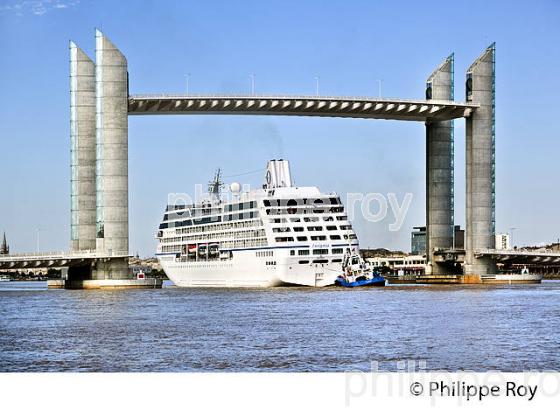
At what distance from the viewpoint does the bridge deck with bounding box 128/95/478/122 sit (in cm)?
6612

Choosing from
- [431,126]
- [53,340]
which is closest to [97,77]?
[431,126]

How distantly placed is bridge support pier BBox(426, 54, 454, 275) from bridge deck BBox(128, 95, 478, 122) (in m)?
1.70

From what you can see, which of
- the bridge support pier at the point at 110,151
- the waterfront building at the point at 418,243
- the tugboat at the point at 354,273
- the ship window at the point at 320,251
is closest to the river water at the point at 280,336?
the tugboat at the point at 354,273

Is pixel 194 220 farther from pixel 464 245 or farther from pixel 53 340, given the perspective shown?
pixel 53 340

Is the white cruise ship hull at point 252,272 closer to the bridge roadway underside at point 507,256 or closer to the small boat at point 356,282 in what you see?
the small boat at point 356,282

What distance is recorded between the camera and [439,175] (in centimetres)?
7306

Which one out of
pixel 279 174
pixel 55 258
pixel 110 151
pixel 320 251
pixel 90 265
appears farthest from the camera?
pixel 279 174

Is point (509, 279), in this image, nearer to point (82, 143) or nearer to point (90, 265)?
point (90, 265)

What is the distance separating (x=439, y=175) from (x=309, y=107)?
382 inches

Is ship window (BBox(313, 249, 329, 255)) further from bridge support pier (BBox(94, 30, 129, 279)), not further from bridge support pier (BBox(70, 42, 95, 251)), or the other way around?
bridge support pier (BBox(70, 42, 95, 251))

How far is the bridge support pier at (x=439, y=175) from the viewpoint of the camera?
2874 inches

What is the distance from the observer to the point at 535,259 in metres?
70.3

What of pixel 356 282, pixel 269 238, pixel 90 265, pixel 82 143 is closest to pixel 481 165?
pixel 356 282

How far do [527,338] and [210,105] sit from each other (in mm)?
43494
